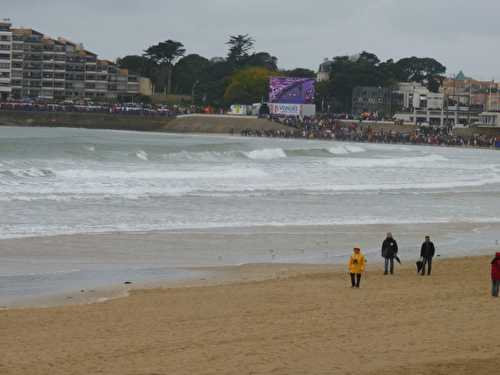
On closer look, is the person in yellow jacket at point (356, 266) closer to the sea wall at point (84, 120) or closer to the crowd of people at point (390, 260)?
the crowd of people at point (390, 260)

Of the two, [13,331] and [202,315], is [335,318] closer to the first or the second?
[202,315]

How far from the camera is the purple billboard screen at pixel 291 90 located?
4360 inches

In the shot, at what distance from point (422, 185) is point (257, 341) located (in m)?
29.6

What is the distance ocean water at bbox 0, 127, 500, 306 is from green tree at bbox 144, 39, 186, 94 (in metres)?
→ 100

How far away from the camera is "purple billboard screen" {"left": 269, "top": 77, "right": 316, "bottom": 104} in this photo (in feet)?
363

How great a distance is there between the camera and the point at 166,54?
157 meters

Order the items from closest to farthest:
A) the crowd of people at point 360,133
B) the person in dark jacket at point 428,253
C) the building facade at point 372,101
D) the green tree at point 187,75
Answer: the person in dark jacket at point 428,253
the crowd of people at point 360,133
the building facade at point 372,101
the green tree at point 187,75

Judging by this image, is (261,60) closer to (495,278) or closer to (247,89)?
(247,89)

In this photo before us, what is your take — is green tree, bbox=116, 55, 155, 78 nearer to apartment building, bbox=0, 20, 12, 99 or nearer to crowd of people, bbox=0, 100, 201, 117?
apartment building, bbox=0, 20, 12, 99

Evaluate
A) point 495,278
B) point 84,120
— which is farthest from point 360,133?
point 495,278

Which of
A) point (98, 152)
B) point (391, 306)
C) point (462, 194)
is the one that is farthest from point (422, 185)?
point (391, 306)

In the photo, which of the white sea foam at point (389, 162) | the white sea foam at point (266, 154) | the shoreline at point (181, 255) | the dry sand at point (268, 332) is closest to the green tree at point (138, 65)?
the white sea foam at point (266, 154)

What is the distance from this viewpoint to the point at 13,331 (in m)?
12.6

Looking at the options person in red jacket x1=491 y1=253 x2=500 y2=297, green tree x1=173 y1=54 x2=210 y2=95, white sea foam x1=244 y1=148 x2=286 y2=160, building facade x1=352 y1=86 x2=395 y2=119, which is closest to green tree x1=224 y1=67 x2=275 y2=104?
building facade x1=352 y1=86 x2=395 y2=119
